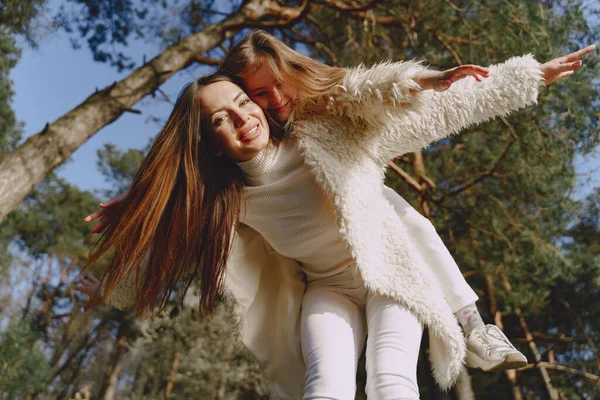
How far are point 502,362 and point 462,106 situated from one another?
0.94 m

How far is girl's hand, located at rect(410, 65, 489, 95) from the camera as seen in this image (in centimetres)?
174

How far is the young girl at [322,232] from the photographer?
189 centimetres

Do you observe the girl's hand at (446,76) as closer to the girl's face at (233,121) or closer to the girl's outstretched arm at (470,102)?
the girl's outstretched arm at (470,102)

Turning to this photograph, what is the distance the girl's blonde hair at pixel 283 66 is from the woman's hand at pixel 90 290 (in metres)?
1.13

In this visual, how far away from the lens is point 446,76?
1.78m

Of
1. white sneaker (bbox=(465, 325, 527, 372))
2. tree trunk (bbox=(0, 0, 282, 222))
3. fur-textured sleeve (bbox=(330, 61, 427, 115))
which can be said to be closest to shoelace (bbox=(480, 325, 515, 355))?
white sneaker (bbox=(465, 325, 527, 372))

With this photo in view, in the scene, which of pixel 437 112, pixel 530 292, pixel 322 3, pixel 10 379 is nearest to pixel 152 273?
pixel 437 112

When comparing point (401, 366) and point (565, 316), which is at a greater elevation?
point (565, 316)

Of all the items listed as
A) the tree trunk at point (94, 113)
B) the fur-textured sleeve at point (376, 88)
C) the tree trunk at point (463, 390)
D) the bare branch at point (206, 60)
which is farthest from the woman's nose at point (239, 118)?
the bare branch at point (206, 60)

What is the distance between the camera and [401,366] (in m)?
1.74

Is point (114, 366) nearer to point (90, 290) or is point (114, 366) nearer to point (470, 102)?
point (90, 290)

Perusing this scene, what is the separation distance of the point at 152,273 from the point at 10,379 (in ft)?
24.6

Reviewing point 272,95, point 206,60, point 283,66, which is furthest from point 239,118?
point 206,60

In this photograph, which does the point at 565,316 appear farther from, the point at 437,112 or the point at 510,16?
the point at 437,112
